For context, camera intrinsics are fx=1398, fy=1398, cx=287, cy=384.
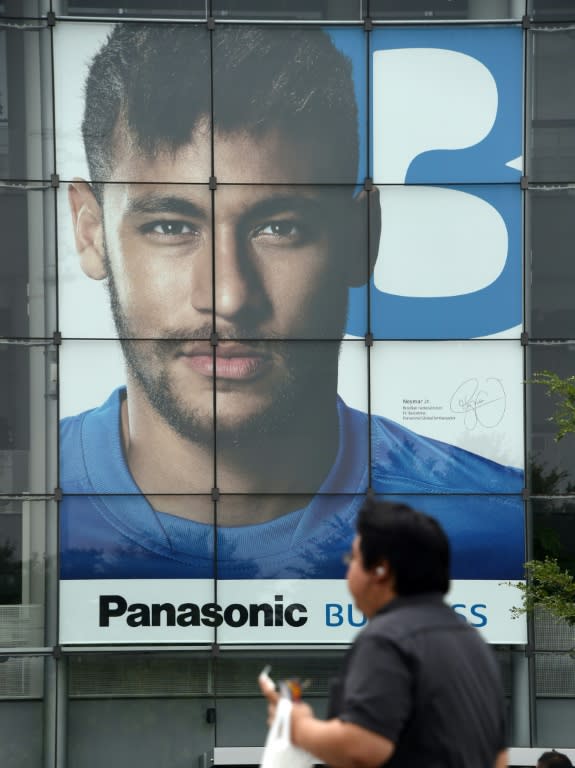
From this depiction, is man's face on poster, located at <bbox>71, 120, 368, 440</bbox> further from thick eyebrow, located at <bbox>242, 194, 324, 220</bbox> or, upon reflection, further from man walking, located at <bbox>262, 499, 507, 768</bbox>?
man walking, located at <bbox>262, 499, 507, 768</bbox>

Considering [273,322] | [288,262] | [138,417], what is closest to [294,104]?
[288,262]

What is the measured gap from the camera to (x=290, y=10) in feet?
54.4

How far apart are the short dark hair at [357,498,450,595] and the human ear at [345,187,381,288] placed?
43.3 ft

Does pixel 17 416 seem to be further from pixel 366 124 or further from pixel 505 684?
pixel 505 684

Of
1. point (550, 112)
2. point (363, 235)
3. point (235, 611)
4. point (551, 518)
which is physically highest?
point (550, 112)

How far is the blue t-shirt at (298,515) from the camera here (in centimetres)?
1620

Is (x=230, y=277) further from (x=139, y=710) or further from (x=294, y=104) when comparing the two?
(x=139, y=710)

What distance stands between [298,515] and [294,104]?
483 centimetres

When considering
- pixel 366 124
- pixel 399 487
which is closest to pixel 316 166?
pixel 366 124

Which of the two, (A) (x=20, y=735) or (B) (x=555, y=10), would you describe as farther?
(B) (x=555, y=10)

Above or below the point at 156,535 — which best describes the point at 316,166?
above

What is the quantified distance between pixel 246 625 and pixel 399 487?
2.41m

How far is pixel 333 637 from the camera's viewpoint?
1631 cm

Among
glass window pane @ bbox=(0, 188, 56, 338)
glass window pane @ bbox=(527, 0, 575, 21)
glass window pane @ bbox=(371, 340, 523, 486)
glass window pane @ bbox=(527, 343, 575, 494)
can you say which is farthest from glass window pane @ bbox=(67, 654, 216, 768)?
glass window pane @ bbox=(527, 0, 575, 21)
